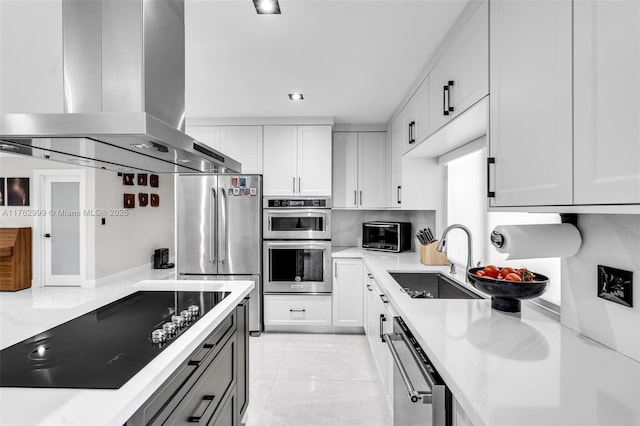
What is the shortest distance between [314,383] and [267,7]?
2.63 m

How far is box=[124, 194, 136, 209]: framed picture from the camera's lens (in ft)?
19.8

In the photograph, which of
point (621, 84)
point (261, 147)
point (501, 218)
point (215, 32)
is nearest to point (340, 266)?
point (261, 147)

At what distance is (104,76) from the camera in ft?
4.42

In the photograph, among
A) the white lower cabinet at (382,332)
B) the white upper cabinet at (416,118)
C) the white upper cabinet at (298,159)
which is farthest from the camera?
the white upper cabinet at (298,159)

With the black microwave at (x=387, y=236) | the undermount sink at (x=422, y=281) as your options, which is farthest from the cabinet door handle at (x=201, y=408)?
the black microwave at (x=387, y=236)

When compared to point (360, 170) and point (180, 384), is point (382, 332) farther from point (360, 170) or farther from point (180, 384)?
point (360, 170)

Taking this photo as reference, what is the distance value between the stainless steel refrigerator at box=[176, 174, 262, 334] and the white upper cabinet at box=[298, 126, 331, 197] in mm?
531

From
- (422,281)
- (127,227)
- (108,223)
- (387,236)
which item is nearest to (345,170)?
(387,236)

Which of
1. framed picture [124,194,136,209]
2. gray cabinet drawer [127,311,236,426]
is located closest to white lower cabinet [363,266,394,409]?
gray cabinet drawer [127,311,236,426]

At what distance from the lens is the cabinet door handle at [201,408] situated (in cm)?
133

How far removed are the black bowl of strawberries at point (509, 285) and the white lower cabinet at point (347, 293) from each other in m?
2.09

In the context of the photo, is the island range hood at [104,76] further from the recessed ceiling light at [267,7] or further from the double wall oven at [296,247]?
the double wall oven at [296,247]

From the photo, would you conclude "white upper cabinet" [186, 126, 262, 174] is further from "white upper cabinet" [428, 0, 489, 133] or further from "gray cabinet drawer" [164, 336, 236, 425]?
"gray cabinet drawer" [164, 336, 236, 425]

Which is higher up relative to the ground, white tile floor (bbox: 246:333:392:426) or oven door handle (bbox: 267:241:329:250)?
oven door handle (bbox: 267:241:329:250)
